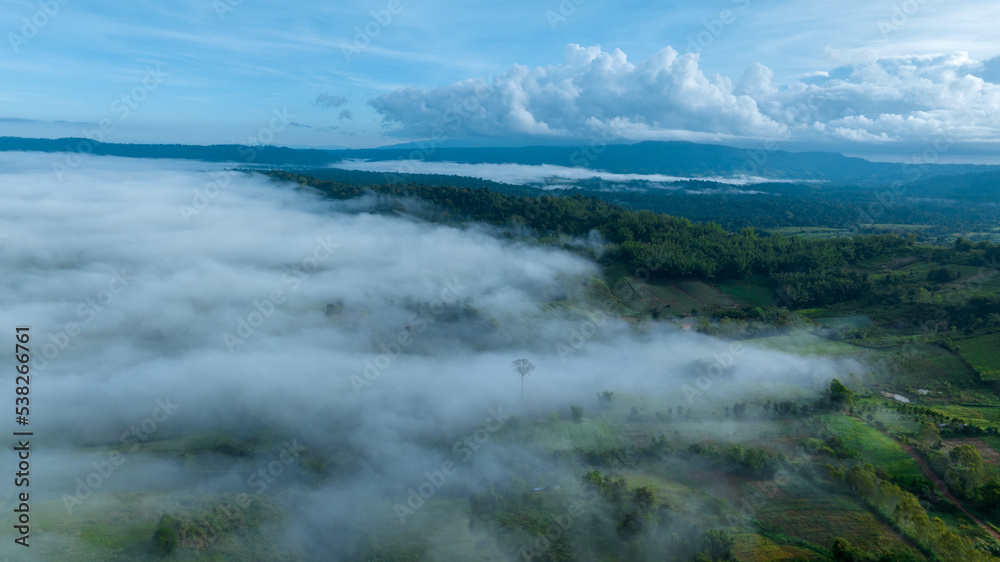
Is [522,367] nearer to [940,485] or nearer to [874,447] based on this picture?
[874,447]

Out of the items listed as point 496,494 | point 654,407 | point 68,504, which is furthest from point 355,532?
point 654,407

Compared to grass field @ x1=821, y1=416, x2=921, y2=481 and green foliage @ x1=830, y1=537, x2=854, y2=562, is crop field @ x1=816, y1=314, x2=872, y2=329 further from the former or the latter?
green foliage @ x1=830, y1=537, x2=854, y2=562

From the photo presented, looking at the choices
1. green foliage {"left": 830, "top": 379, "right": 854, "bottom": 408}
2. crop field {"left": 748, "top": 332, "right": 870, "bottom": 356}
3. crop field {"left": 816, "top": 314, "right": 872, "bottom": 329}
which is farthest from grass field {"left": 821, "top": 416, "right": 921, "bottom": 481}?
crop field {"left": 816, "top": 314, "right": 872, "bottom": 329}

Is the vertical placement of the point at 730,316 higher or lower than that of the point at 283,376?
higher

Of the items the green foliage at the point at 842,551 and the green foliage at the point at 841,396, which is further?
the green foliage at the point at 841,396

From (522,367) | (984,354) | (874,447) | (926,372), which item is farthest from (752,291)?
(522,367)

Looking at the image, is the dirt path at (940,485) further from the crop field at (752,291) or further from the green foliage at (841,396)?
the crop field at (752,291)

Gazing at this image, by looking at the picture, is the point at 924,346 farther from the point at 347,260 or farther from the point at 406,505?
the point at 347,260

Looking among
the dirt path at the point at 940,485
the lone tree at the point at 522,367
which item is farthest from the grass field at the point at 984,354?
the lone tree at the point at 522,367
